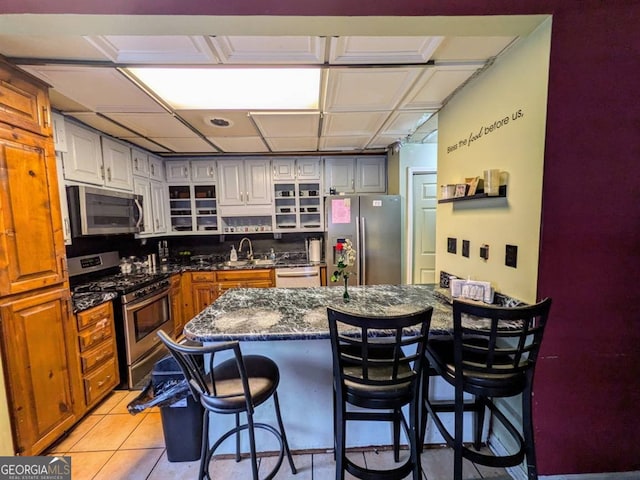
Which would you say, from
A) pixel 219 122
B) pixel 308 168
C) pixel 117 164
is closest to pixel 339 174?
pixel 308 168

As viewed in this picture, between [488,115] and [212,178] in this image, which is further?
[212,178]

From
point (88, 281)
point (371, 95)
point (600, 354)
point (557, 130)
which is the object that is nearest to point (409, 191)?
point (371, 95)

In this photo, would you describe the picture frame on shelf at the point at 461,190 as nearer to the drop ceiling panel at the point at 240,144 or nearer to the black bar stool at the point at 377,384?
the black bar stool at the point at 377,384

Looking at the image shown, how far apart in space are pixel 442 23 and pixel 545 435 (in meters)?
2.12

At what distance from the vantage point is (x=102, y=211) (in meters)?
2.45

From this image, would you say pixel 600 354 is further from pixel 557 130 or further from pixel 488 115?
pixel 488 115

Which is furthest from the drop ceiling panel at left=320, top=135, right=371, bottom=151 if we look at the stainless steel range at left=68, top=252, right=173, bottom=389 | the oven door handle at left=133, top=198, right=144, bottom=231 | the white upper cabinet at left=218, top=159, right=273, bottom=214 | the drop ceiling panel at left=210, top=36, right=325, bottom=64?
the stainless steel range at left=68, top=252, right=173, bottom=389

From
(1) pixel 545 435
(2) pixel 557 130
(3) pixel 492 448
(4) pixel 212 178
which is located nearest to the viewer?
(2) pixel 557 130

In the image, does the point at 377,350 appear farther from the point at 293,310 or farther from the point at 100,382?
the point at 100,382

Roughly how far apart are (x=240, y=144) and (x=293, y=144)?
616 mm

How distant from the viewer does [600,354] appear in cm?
140

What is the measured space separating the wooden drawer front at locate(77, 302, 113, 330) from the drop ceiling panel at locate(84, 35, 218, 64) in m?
1.72

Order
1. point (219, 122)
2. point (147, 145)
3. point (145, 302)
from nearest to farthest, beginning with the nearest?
point (219, 122) → point (145, 302) → point (147, 145)

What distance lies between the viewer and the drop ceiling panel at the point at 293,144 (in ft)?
9.98
